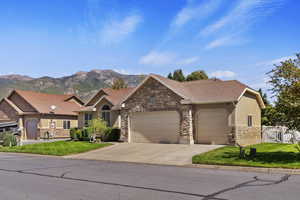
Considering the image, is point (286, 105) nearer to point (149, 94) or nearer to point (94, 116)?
point (149, 94)

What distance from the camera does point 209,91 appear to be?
24578mm

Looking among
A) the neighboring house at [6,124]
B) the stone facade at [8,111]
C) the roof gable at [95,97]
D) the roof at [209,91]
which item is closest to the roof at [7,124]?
the neighboring house at [6,124]

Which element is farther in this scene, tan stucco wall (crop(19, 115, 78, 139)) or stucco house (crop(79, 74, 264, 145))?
tan stucco wall (crop(19, 115, 78, 139))

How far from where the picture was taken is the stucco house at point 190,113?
2222 cm

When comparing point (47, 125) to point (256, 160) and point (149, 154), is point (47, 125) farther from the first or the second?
point (256, 160)

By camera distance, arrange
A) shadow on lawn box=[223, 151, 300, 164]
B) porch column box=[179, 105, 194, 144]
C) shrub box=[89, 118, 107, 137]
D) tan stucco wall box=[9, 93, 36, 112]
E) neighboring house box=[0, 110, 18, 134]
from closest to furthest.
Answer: shadow on lawn box=[223, 151, 300, 164] → porch column box=[179, 105, 194, 144] → shrub box=[89, 118, 107, 137] → neighboring house box=[0, 110, 18, 134] → tan stucco wall box=[9, 93, 36, 112]

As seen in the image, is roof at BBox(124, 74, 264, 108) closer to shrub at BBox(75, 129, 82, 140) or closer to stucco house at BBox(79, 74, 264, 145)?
stucco house at BBox(79, 74, 264, 145)

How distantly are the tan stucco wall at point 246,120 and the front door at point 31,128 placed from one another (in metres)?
23.4

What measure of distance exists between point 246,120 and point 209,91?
3603 mm

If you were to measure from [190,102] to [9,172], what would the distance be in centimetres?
1355

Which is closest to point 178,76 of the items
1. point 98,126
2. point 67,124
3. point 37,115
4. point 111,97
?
point 67,124

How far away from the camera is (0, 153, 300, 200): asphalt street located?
8.26 meters

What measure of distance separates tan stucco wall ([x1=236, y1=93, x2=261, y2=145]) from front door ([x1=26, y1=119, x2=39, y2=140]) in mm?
23376

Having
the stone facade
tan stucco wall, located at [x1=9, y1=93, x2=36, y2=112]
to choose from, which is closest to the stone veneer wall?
tan stucco wall, located at [x1=9, y1=93, x2=36, y2=112]
